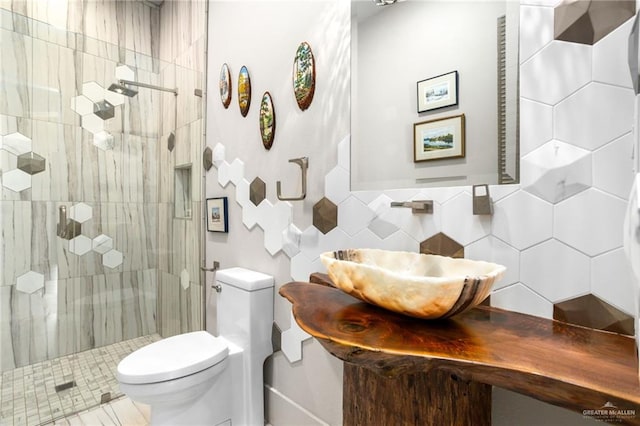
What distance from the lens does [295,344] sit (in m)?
1.46

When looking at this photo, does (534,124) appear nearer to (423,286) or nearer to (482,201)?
(482,201)

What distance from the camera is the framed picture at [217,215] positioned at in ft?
6.26

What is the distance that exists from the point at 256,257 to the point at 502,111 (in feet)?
4.34

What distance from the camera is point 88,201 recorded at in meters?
1.98

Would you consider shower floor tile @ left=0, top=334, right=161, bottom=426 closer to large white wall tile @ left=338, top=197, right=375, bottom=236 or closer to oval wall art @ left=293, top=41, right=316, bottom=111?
large white wall tile @ left=338, top=197, right=375, bottom=236

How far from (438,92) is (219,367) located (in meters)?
1.45

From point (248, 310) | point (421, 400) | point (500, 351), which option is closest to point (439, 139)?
point (500, 351)

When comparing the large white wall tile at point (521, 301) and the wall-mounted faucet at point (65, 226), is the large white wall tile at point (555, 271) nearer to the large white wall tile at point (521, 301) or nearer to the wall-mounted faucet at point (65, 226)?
the large white wall tile at point (521, 301)

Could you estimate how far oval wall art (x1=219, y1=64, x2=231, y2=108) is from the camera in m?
1.86

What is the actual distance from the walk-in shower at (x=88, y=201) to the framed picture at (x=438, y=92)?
1630 millimetres

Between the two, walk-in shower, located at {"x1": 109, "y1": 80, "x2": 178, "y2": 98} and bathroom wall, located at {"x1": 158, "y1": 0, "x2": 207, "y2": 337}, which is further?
bathroom wall, located at {"x1": 158, "y1": 0, "x2": 207, "y2": 337}

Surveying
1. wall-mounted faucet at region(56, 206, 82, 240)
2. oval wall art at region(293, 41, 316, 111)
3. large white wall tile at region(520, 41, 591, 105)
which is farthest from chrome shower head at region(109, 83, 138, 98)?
large white wall tile at region(520, 41, 591, 105)

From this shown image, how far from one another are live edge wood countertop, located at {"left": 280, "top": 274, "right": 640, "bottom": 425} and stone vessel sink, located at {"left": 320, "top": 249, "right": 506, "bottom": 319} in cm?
5

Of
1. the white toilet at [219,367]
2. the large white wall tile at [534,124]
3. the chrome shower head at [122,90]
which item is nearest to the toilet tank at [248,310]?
the white toilet at [219,367]
